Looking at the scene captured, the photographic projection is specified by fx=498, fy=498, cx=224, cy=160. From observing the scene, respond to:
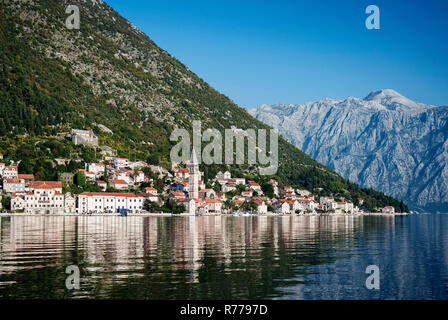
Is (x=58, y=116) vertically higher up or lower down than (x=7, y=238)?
higher up

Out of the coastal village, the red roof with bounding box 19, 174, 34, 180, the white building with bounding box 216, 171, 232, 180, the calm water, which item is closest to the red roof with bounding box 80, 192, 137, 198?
the coastal village

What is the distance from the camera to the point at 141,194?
139 m

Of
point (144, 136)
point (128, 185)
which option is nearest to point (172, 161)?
point (144, 136)

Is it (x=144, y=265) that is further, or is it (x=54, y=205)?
(x=54, y=205)

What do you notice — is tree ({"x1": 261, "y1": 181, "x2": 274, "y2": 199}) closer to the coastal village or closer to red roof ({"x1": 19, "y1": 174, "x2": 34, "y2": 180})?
the coastal village

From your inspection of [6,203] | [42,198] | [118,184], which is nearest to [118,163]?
[118,184]

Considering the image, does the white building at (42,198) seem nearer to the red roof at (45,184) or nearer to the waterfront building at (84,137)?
the red roof at (45,184)

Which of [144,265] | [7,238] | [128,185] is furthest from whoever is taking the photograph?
[128,185]

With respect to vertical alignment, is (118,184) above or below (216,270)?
above

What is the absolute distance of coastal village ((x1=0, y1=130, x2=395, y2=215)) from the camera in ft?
390

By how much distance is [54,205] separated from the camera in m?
118

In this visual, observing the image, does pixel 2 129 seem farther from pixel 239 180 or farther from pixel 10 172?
pixel 239 180
